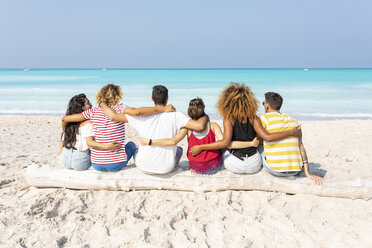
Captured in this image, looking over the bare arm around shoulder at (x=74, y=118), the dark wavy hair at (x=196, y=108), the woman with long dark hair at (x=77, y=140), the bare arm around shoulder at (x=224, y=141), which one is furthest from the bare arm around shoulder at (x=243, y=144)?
the bare arm around shoulder at (x=74, y=118)

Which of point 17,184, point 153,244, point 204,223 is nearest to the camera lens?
point 153,244

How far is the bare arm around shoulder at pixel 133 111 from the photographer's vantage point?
380 centimetres

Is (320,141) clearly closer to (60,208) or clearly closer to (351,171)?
(351,171)

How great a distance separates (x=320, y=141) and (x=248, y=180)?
4.35 metres

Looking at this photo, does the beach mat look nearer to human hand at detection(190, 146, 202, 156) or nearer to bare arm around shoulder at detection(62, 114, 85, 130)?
human hand at detection(190, 146, 202, 156)

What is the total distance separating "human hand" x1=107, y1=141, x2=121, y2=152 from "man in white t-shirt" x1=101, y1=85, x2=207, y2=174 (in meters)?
0.29

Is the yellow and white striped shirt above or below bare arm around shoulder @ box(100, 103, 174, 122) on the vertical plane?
below

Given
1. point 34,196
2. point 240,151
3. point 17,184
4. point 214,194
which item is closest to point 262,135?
point 240,151

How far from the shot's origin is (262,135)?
3814 mm

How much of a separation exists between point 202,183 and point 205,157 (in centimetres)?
37

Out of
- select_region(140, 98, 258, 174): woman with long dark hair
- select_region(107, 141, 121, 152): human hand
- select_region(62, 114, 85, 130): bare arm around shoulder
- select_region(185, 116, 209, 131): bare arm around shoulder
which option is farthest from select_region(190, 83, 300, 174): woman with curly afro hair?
select_region(62, 114, 85, 130): bare arm around shoulder

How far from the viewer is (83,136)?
166 inches

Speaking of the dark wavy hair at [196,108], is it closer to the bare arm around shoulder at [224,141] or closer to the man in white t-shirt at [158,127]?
the man in white t-shirt at [158,127]

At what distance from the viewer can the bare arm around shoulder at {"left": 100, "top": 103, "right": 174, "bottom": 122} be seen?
3805mm
